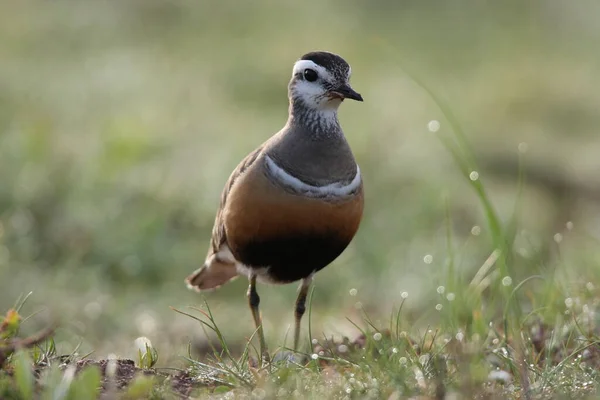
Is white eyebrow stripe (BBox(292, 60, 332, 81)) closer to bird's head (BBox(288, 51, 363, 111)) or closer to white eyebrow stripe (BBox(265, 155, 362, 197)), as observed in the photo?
bird's head (BBox(288, 51, 363, 111))

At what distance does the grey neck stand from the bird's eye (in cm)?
12

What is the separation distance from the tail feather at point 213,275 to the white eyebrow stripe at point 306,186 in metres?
1.05

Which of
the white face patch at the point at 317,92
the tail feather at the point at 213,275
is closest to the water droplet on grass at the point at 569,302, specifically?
the white face patch at the point at 317,92

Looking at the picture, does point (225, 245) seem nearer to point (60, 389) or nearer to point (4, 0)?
point (60, 389)

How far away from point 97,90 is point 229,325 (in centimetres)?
482

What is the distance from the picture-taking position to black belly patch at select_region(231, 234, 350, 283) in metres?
4.80

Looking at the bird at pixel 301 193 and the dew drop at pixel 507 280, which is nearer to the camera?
the dew drop at pixel 507 280

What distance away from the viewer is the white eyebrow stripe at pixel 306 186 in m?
4.74

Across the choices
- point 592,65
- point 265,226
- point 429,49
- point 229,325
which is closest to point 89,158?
point 229,325

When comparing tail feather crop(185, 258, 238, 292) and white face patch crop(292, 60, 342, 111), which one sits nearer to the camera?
white face patch crop(292, 60, 342, 111)

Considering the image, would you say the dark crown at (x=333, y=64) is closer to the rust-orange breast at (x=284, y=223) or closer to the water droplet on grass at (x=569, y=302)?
the rust-orange breast at (x=284, y=223)

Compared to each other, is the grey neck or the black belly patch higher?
the grey neck

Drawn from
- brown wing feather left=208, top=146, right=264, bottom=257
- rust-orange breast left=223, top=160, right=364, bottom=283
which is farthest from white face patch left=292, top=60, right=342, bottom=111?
rust-orange breast left=223, top=160, right=364, bottom=283

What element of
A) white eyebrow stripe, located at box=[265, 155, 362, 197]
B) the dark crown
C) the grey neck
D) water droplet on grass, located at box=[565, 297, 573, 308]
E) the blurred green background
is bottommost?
the blurred green background
